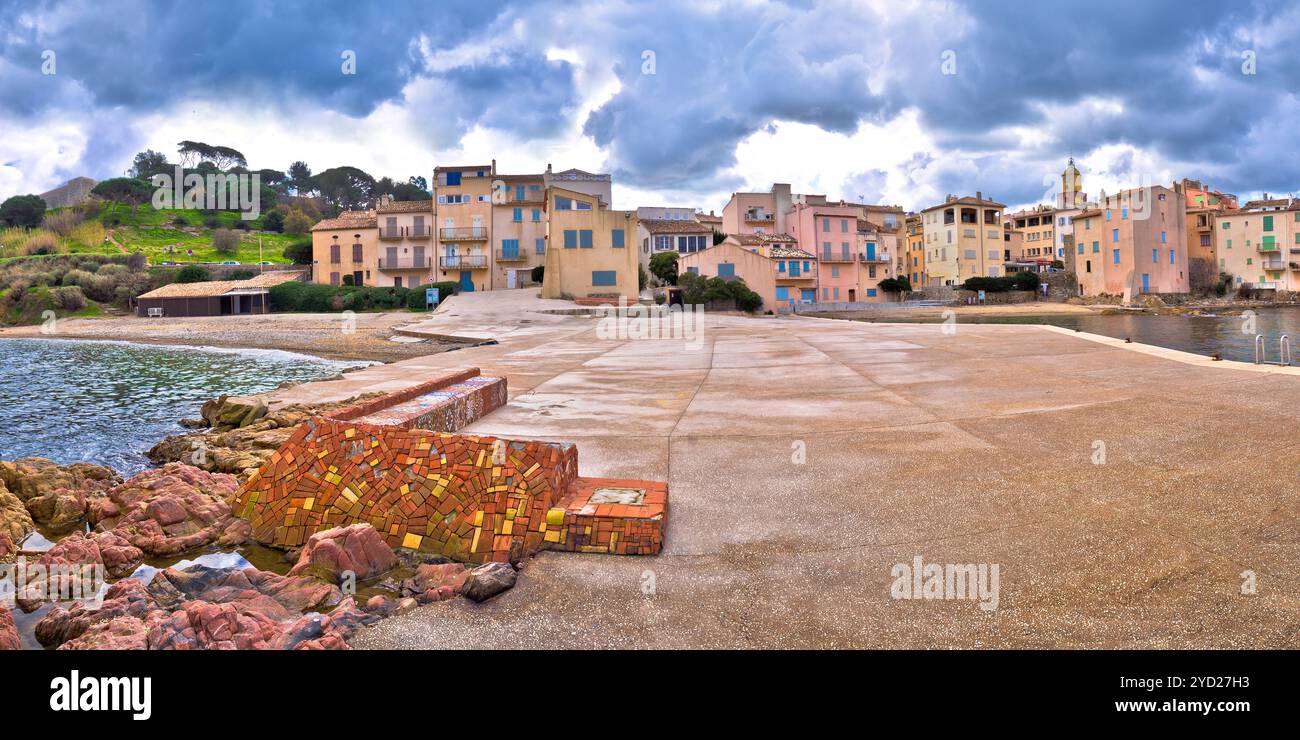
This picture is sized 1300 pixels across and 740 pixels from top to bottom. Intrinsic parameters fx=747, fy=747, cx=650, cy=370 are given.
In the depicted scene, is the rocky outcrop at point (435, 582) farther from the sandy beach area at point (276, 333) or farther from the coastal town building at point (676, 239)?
the coastal town building at point (676, 239)

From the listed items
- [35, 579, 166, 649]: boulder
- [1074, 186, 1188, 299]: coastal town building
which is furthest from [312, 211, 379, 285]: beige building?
[1074, 186, 1188, 299]: coastal town building

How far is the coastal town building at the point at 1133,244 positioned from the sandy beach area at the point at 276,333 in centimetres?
7180

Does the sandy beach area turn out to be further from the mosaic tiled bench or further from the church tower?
the church tower

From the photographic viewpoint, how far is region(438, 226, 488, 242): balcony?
6562 cm

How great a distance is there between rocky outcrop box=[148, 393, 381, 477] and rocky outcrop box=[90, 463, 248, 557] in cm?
85

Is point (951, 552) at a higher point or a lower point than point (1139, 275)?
lower

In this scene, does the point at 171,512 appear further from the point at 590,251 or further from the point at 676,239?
the point at 676,239

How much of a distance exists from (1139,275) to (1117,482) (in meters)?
87.2

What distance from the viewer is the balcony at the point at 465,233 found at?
6562 cm

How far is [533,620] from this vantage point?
13.2 feet

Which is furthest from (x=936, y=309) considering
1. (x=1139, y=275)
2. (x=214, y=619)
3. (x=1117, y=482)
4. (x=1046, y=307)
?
(x=214, y=619)

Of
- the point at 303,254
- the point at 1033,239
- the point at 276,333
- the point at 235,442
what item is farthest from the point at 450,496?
the point at 1033,239

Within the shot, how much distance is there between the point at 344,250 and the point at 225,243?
114ft
